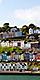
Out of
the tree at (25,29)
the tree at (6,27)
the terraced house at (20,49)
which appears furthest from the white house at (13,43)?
the tree at (6,27)

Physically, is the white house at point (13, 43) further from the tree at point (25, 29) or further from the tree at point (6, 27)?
the tree at point (6, 27)

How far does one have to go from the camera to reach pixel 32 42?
2716 cm

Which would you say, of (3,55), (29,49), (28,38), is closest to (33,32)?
(28,38)

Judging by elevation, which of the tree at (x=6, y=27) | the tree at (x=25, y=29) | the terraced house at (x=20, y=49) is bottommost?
the terraced house at (x=20, y=49)

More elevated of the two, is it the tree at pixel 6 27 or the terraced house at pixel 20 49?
the tree at pixel 6 27

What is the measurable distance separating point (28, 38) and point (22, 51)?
2.78m

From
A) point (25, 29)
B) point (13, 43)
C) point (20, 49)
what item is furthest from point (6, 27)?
point (20, 49)

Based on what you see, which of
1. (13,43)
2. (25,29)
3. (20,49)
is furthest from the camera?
(25,29)

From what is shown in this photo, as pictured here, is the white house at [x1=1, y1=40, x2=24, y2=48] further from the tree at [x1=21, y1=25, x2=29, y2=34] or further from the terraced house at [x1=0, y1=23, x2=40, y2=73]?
the tree at [x1=21, y1=25, x2=29, y2=34]

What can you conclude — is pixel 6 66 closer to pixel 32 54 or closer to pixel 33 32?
pixel 32 54

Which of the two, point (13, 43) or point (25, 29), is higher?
point (25, 29)

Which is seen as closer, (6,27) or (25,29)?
(25,29)

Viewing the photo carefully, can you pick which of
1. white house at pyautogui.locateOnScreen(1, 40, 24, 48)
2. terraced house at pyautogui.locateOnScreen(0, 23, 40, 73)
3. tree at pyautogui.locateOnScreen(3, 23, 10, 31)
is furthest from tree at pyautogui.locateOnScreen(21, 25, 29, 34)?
white house at pyautogui.locateOnScreen(1, 40, 24, 48)

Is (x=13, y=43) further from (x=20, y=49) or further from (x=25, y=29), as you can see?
(x=25, y=29)
